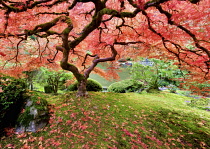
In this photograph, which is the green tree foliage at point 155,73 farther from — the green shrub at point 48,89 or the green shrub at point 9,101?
the green shrub at point 9,101

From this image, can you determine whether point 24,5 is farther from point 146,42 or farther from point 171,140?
point 171,140

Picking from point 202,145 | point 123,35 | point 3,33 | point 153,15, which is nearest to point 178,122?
point 202,145

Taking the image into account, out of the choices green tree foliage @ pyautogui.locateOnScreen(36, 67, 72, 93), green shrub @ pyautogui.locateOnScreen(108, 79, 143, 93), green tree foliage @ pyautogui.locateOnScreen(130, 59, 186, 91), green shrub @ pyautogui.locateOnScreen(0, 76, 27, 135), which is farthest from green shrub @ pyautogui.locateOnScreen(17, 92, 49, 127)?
green tree foliage @ pyautogui.locateOnScreen(130, 59, 186, 91)

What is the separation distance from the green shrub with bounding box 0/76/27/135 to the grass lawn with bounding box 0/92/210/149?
1.10 feet

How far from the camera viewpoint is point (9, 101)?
218 centimetres

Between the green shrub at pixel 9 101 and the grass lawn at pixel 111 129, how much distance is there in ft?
1.10

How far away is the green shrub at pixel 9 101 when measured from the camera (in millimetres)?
2090

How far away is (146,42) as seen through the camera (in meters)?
4.50

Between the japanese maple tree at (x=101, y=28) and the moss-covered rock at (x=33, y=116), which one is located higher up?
the japanese maple tree at (x=101, y=28)

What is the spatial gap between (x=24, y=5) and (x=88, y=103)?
302cm

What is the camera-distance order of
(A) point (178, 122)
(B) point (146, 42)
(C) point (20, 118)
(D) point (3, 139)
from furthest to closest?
(B) point (146, 42)
(A) point (178, 122)
(C) point (20, 118)
(D) point (3, 139)

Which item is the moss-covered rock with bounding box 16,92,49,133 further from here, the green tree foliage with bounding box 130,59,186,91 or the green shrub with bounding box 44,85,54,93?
the green tree foliage with bounding box 130,59,186,91

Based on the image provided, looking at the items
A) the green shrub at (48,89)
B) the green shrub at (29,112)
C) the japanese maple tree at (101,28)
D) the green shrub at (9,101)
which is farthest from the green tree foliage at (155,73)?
the green shrub at (9,101)

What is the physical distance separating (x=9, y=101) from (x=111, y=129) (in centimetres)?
220
